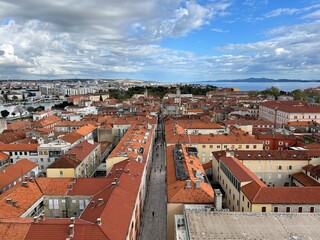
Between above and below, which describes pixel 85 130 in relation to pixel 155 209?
above

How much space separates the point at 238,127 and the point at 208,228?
4194 cm

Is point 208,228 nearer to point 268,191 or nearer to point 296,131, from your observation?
point 268,191

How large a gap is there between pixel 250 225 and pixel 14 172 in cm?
2905

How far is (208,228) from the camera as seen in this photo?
63.6 feet

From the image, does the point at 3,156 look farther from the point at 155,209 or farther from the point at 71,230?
the point at 71,230

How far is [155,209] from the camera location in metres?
31.6

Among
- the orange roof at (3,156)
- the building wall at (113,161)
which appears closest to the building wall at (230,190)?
the building wall at (113,161)

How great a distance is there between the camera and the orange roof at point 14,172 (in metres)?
33.0

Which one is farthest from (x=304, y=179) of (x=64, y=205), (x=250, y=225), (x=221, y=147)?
(x=64, y=205)

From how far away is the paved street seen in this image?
27125 mm

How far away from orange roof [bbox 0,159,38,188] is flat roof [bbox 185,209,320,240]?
22.9m

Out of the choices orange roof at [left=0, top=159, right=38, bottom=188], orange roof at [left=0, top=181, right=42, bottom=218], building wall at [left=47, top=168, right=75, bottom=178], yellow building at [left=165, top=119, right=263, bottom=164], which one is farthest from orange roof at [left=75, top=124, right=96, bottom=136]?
orange roof at [left=0, top=181, right=42, bottom=218]

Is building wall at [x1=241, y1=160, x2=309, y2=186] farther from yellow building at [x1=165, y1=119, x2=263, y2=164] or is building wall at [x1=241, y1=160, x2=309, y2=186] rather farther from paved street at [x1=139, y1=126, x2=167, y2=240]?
paved street at [x1=139, y1=126, x2=167, y2=240]

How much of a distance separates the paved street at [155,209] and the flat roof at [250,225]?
7072 millimetres
